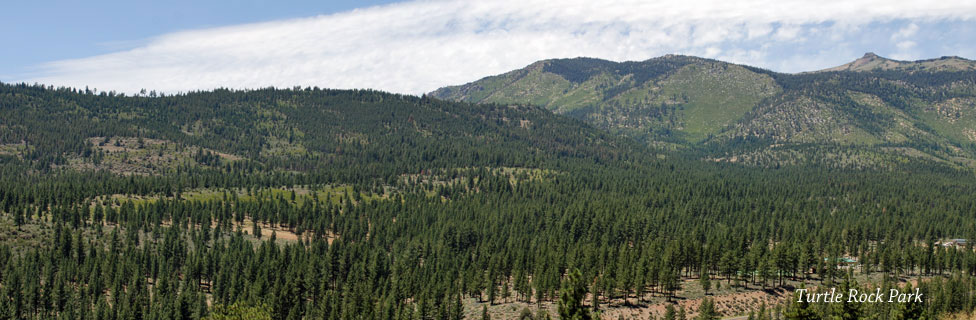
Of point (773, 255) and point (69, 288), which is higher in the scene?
point (773, 255)

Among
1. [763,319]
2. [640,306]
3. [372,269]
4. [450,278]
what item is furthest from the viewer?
[372,269]

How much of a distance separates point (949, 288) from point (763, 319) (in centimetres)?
5452

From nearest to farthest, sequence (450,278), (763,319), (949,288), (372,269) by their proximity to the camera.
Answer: (763,319)
(949,288)
(450,278)
(372,269)

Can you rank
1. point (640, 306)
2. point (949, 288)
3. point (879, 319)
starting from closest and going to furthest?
point (879, 319) → point (949, 288) → point (640, 306)

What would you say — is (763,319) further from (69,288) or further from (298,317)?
(69,288)

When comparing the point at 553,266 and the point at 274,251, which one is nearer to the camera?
the point at 553,266

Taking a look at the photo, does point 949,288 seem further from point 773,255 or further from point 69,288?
point 69,288

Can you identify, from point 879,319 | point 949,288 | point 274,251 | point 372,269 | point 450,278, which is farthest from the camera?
point 274,251

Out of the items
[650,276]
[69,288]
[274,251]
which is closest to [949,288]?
[650,276]

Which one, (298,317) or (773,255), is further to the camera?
(773,255)

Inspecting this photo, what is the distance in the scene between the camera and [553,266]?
157250mm

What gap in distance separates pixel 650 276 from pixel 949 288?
58680mm

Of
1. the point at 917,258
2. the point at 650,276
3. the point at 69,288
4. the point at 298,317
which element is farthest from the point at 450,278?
the point at 917,258

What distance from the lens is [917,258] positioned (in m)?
170
